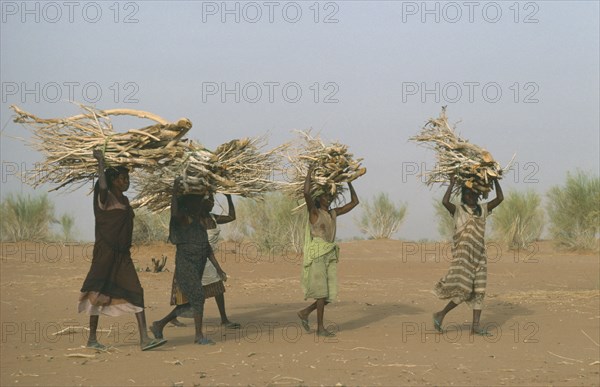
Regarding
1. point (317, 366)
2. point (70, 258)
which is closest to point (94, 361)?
point (317, 366)

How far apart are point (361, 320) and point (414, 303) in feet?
7.99

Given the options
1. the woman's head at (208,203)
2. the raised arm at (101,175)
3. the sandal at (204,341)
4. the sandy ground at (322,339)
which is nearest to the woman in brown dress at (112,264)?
the raised arm at (101,175)

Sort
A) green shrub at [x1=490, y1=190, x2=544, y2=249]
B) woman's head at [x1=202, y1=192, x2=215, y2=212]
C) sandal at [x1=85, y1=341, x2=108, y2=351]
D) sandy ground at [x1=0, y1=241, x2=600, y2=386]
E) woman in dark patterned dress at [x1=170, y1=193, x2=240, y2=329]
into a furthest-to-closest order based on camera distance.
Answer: green shrub at [x1=490, y1=190, x2=544, y2=249], woman's head at [x1=202, y1=192, x2=215, y2=212], woman in dark patterned dress at [x1=170, y1=193, x2=240, y2=329], sandal at [x1=85, y1=341, x2=108, y2=351], sandy ground at [x1=0, y1=241, x2=600, y2=386]

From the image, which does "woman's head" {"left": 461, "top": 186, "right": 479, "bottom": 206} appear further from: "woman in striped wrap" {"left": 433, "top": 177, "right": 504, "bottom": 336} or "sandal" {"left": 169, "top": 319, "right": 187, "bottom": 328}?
"sandal" {"left": 169, "top": 319, "right": 187, "bottom": 328}

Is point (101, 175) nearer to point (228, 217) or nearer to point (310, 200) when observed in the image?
point (228, 217)

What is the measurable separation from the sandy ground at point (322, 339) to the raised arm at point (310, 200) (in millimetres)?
1518

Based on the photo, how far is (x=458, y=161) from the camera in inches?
390

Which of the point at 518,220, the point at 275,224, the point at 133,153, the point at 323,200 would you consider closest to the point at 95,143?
the point at 133,153

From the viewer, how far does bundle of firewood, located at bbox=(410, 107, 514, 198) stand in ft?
31.8

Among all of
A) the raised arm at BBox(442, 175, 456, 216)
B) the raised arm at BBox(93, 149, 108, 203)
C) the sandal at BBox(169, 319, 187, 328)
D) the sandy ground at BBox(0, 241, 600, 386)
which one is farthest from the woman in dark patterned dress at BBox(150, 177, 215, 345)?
the raised arm at BBox(442, 175, 456, 216)

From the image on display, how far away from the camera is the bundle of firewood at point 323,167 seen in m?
9.72

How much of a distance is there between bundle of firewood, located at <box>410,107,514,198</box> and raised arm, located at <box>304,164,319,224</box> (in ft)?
5.42

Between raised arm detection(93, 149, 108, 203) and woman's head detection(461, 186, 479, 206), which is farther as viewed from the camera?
woman's head detection(461, 186, 479, 206)

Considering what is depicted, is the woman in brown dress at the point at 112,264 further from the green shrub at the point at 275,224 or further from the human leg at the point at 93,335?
the green shrub at the point at 275,224
